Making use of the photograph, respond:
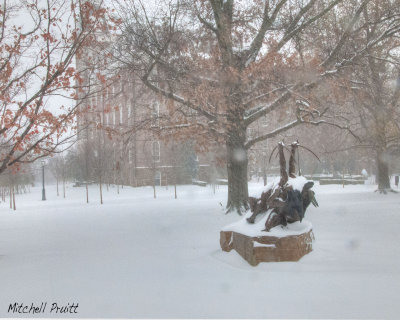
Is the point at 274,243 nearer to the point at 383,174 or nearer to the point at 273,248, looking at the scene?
the point at 273,248

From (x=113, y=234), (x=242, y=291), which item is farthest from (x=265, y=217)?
(x=113, y=234)

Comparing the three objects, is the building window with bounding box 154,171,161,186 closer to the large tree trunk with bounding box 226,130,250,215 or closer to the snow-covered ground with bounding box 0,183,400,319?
the large tree trunk with bounding box 226,130,250,215

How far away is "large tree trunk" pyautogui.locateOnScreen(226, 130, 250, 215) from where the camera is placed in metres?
13.1

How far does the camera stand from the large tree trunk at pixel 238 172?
13.1 m

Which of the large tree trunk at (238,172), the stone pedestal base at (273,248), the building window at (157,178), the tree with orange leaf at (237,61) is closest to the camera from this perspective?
the stone pedestal base at (273,248)

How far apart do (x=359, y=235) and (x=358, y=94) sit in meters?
6.43

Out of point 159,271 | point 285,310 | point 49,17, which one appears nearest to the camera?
point 285,310

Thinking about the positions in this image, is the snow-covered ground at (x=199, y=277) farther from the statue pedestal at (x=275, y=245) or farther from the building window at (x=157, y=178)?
the building window at (x=157, y=178)

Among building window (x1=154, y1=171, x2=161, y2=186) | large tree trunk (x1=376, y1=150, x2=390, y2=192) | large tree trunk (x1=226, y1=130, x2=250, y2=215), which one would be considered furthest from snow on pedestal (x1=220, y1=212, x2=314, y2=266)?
building window (x1=154, y1=171, x2=161, y2=186)

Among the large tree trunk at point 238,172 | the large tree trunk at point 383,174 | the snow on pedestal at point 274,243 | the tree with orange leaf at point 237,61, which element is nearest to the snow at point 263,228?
the snow on pedestal at point 274,243

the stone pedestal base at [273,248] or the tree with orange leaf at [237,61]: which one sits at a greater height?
the tree with orange leaf at [237,61]

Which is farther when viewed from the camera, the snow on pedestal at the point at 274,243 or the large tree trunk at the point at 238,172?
the large tree trunk at the point at 238,172

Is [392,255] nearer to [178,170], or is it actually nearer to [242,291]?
[242,291]

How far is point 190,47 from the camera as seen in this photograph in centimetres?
1203
